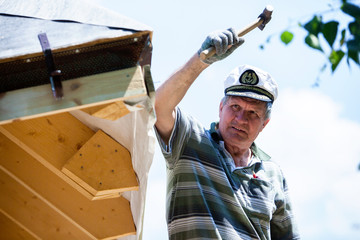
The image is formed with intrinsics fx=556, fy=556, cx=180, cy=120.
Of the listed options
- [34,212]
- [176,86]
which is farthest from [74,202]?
[176,86]

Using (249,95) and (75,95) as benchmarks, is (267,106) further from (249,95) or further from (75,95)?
(75,95)

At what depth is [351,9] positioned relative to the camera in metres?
1.41

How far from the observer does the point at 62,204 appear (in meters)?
3.24

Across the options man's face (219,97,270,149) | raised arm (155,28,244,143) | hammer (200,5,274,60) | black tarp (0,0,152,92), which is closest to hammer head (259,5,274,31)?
hammer (200,5,274,60)

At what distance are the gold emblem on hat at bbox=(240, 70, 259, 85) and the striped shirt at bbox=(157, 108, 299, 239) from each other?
490 mm

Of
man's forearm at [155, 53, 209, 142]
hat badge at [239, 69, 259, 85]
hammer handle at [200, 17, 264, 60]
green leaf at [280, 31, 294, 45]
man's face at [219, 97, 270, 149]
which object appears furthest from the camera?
hat badge at [239, 69, 259, 85]

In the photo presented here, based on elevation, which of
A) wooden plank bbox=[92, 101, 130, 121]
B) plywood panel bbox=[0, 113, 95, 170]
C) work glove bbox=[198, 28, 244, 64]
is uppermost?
work glove bbox=[198, 28, 244, 64]

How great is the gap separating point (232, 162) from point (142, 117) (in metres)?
1.23

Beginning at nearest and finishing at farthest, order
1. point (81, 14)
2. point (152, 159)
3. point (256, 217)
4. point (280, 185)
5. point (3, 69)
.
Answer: point (3, 69) < point (81, 14) < point (152, 159) < point (256, 217) < point (280, 185)

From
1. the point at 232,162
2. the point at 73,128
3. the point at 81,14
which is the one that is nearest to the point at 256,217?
the point at 232,162

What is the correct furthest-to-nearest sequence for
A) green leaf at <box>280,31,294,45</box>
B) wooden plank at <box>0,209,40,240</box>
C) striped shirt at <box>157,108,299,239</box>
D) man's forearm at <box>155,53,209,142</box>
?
wooden plank at <box>0,209,40,240</box> → striped shirt at <box>157,108,299,239</box> → man's forearm at <box>155,53,209,142</box> → green leaf at <box>280,31,294,45</box>

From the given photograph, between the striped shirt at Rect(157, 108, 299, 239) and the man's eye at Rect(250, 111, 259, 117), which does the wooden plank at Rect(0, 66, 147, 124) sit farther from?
the man's eye at Rect(250, 111, 259, 117)

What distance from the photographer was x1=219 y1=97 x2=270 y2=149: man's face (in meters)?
3.67

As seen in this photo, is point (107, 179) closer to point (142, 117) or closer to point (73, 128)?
point (73, 128)
